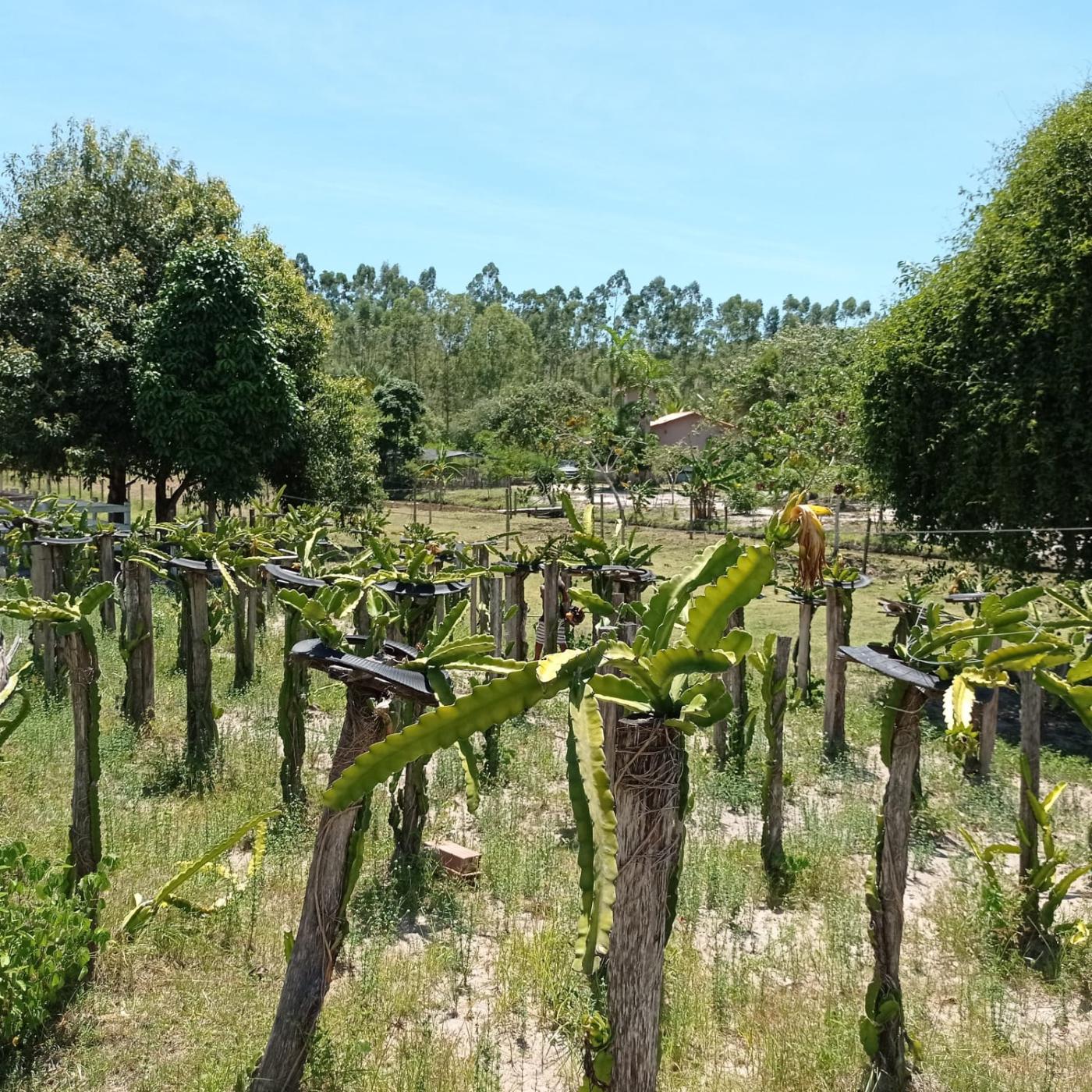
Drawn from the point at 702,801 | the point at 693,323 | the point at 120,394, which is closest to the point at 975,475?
the point at 702,801

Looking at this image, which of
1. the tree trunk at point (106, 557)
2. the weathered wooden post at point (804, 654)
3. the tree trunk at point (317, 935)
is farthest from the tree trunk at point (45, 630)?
the weathered wooden post at point (804, 654)

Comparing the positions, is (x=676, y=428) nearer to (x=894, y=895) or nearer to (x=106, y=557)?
(x=106, y=557)

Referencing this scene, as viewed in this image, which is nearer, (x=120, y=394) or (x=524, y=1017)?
(x=524, y=1017)

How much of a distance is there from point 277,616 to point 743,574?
1010cm

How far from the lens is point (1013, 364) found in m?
8.31

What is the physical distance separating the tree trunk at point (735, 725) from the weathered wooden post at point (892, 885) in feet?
9.69

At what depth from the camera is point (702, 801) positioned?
602 centimetres

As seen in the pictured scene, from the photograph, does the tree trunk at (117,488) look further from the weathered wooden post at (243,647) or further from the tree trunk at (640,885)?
the tree trunk at (640,885)

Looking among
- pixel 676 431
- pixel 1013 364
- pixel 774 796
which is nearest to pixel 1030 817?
pixel 774 796

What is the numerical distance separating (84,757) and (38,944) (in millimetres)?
821

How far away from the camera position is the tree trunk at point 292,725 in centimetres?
497

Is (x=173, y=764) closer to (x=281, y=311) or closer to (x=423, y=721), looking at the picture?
(x=423, y=721)

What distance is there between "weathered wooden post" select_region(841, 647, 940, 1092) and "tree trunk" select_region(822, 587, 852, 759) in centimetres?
353

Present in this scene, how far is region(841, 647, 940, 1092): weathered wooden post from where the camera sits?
3.26 m
